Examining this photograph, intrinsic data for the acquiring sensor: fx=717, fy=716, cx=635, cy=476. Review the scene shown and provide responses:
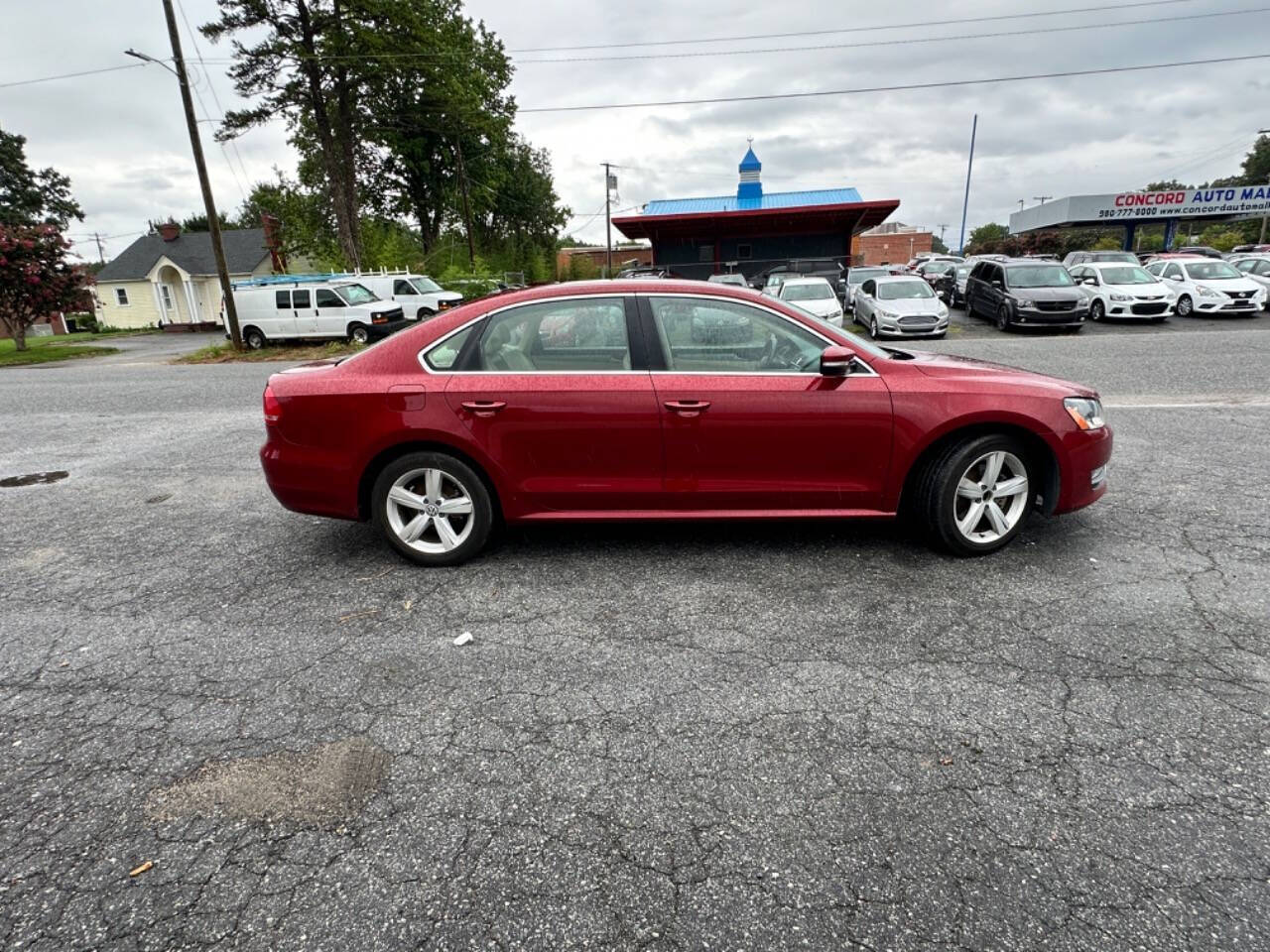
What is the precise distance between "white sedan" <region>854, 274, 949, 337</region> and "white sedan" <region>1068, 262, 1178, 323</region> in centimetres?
493

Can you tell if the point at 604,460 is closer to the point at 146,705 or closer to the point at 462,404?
the point at 462,404

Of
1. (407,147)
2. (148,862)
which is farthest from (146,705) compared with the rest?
(407,147)

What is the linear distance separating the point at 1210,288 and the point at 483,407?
2231 cm

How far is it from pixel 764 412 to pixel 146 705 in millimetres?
3164

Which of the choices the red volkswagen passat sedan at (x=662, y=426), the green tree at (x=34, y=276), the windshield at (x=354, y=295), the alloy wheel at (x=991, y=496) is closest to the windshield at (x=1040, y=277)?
the red volkswagen passat sedan at (x=662, y=426)

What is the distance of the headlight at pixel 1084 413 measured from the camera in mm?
4017

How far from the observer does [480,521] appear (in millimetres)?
4148

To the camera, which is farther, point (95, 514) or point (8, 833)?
point (95, 514)

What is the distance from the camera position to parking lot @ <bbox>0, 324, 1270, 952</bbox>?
197 centimetres

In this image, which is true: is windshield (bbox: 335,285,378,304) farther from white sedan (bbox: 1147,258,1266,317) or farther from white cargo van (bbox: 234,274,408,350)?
white sedan (bbox: 1147,258,1266,317)

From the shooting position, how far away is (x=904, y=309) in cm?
1734

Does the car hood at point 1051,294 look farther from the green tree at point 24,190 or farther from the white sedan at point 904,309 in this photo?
the green tree at point 24,190

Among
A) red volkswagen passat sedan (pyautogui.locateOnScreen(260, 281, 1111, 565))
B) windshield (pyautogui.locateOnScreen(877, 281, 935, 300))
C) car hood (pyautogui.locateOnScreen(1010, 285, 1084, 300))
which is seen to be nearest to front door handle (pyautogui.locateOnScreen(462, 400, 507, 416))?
red volkswagen passat sedan (pyautogui.locateOnScreen(260, 281, 1111, 565))

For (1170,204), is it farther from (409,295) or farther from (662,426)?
(662,426)
